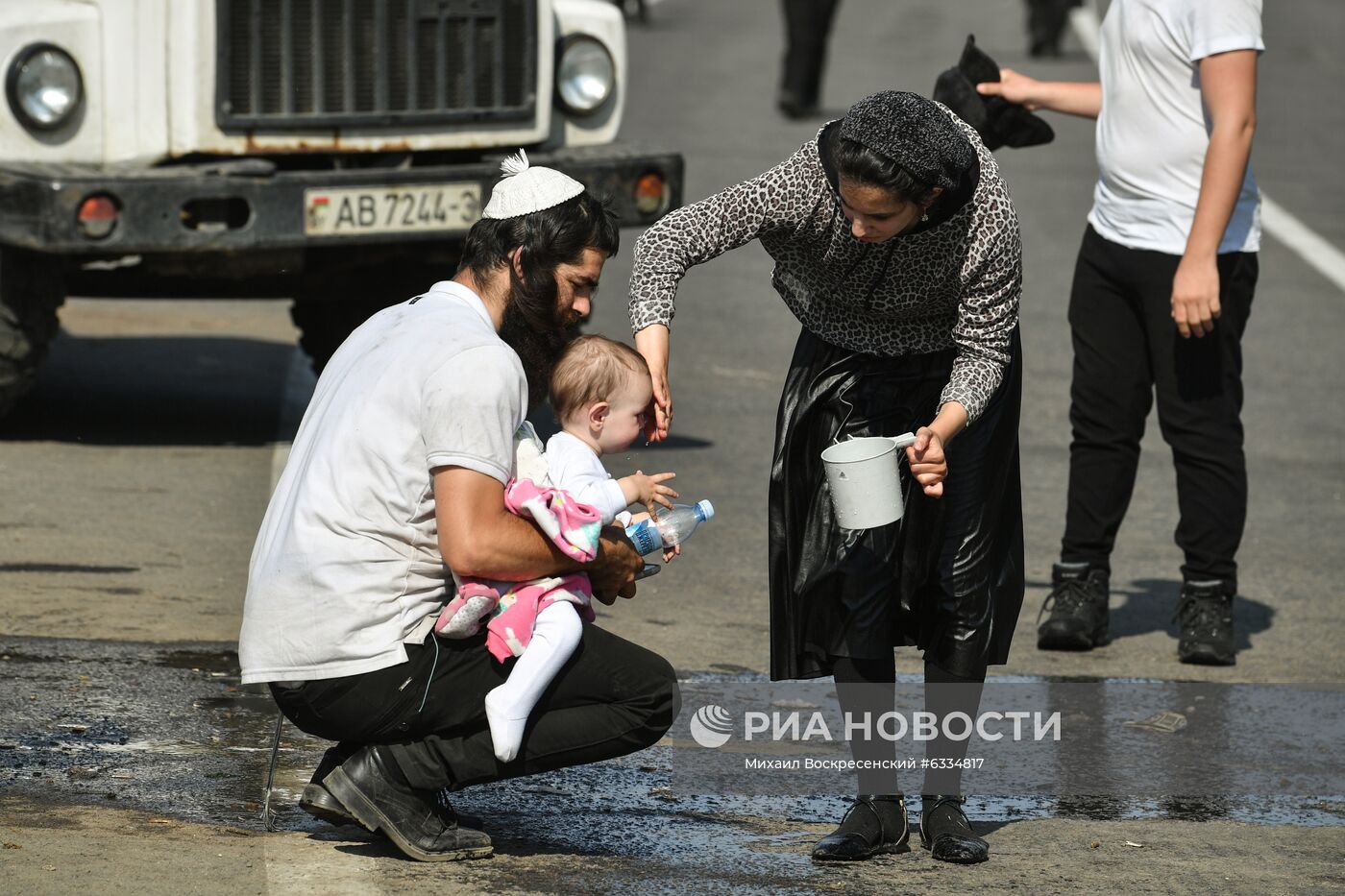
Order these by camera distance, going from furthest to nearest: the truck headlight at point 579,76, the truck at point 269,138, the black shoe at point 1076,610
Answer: the truck headlight at point 579,76 → the truck at point 269,138 → the black shoe at point 1076,610

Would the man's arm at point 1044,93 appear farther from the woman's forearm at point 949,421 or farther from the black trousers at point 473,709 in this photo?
the black trousers at point 473,709

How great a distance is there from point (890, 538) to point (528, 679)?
2.79 feet

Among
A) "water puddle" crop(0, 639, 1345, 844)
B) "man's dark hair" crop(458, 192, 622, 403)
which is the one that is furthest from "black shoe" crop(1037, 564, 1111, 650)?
"man's dark hair" crop(458, 192, 622, 403)

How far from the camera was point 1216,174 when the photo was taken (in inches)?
230

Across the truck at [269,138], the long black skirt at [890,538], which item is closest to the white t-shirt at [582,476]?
the long black skirt at [890,538]

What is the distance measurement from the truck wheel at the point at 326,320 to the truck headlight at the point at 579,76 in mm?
1239

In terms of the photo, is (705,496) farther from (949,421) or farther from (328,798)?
(328,798)

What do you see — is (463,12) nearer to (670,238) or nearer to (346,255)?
A: (346,255)

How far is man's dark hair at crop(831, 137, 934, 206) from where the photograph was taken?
4031mm

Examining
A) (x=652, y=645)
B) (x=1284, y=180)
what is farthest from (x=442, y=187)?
(x=1284, y=180)

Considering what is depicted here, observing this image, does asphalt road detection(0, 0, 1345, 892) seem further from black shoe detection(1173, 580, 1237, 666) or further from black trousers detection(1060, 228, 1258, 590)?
black trousers detection(1060, 228, 1258, 590)

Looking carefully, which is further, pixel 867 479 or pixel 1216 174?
pixel 1216 174

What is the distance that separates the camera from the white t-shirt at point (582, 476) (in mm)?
4070

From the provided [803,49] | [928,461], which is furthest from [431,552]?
[803,49]
